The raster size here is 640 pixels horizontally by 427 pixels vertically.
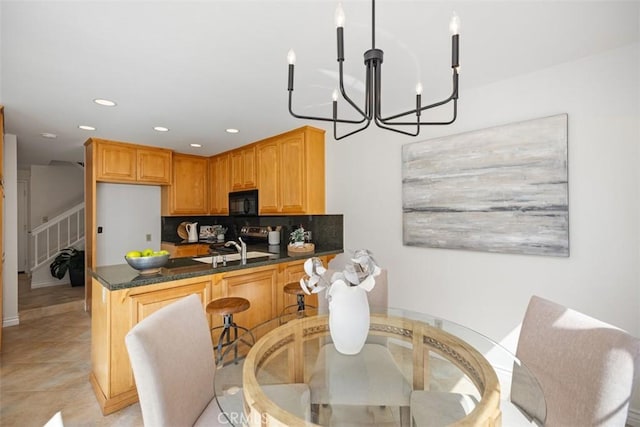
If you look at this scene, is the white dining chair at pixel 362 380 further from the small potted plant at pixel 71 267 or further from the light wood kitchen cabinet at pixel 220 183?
the small potted plant at pixel 71 267

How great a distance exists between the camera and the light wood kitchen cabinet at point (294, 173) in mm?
3332

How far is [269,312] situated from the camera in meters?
2.78

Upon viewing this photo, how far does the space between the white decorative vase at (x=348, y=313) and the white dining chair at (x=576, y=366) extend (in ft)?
2.21

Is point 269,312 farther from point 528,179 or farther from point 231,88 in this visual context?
point 528,179

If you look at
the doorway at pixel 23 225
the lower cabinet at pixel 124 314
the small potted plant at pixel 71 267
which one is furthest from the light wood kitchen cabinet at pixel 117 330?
the doorway at pixel 23 225

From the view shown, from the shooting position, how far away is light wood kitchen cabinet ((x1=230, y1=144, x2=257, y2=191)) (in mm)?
4031

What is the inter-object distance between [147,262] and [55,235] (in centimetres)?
484

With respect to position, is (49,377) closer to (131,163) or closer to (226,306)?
(226,306)

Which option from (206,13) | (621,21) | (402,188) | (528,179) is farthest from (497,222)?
(206,13)

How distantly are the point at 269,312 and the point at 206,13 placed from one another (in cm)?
238

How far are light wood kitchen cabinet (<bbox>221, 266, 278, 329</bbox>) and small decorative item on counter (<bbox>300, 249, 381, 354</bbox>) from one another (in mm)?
1323

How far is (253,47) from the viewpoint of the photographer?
1.71m

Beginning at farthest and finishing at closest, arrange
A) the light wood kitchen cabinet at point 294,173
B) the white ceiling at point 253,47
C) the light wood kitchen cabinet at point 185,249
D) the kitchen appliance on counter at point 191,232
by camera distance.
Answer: the kitchen appliance on counter at point 191,232 < the light wood kitchen cabinet at point 185,249 < the light wood kitchen cabinet at point 294,173 < the white ceiling at point 253,47

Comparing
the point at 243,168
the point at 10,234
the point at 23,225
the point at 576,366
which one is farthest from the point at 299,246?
the point at 23,225
